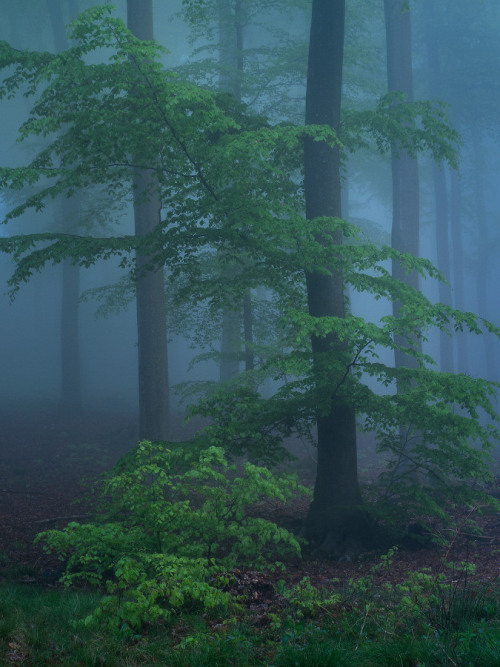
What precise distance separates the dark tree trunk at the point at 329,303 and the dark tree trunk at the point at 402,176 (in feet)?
19.3

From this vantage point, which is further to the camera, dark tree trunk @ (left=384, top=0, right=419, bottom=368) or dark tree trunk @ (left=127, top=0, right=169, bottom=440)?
dark tree trunk @ (left=384, top=0, right=419, bottom=368)

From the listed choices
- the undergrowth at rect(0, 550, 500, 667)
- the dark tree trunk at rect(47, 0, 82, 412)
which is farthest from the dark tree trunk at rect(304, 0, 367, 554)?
the dark tree trunk at rect(47, 0, 82, 412)

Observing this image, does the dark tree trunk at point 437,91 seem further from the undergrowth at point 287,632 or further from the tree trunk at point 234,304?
the undergrowth at point 287,632

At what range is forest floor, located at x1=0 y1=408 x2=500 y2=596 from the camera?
6691 millimetres

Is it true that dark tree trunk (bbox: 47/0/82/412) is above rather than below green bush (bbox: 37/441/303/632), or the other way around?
above

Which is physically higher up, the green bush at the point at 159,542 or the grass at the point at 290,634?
the green bush at the point at 159,542

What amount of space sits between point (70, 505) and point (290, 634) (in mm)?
4970

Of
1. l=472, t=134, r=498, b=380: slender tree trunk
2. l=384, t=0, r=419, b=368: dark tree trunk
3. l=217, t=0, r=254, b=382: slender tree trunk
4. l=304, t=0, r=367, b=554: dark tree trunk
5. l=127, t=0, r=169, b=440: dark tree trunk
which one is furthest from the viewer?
l=472, t=134, r=498, b=380: slender tree trunk

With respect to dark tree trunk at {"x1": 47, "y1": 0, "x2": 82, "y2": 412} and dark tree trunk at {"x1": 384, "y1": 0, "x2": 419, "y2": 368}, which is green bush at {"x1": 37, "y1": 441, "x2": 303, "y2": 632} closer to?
dark tree trunk at {"x1": 384, "y1": 0, "x2": 419, "y2": 368}

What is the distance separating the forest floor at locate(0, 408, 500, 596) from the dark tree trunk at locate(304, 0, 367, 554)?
24.2 inches

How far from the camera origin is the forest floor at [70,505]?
22.0 feet

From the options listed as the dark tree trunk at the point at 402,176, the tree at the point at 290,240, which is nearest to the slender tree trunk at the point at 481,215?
the dark tree trunk at the point at 402,176

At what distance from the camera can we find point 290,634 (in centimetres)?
415

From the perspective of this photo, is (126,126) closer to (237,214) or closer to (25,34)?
(237,214)
